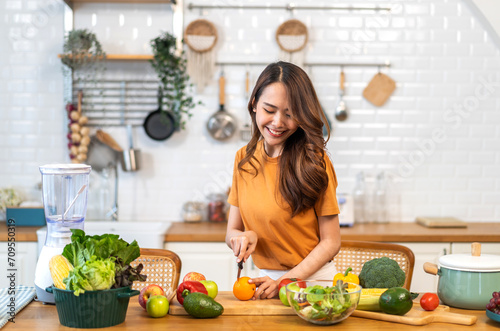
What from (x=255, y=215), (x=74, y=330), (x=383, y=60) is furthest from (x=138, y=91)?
(x=74, y=330)

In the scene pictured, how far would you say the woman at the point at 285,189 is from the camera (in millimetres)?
1963

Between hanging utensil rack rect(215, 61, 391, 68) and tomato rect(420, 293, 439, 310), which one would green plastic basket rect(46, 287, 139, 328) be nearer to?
tomato rect(420, 293, 439, 310)

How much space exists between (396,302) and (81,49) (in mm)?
2906

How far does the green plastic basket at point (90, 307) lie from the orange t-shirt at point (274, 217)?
649 millimetres

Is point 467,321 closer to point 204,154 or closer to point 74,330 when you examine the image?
point 74,330

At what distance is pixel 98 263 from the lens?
5.33 ft

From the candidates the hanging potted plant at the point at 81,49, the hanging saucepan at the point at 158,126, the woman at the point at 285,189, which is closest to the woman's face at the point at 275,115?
the woman at the point at 285,189

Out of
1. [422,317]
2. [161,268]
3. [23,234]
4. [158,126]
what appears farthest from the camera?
[158,126]

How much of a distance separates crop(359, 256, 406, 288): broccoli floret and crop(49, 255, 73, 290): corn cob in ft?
3.21

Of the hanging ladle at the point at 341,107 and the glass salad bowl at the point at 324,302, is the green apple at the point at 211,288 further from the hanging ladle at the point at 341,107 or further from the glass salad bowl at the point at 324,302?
the hanging ladle at the point at 341,107

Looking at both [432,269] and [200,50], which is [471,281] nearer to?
[432,269]

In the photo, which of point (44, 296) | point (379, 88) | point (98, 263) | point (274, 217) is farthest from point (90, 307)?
point (379, 88)

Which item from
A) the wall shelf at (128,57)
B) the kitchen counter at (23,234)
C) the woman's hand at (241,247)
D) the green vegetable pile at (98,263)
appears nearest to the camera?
the green vegetable pile at (98,263)

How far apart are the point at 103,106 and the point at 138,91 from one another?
0.89 ft
